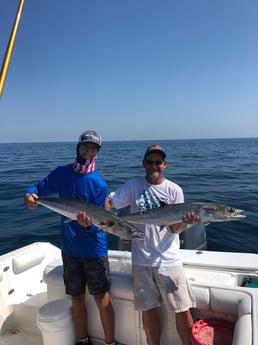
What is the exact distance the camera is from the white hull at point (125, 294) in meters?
2.63

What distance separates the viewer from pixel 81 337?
3129mm

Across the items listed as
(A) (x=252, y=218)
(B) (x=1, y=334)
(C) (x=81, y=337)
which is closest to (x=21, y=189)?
(A) (x=252, y=218)

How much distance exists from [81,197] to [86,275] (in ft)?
2.49

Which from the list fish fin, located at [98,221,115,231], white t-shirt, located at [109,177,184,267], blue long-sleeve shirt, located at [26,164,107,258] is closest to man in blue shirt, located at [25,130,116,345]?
blue long-sleeve shirt, located at [26,164,107,258]

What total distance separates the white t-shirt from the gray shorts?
2.8 inches

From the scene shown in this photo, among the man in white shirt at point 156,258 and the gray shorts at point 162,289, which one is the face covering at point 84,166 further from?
the gray shorts at point 162,289

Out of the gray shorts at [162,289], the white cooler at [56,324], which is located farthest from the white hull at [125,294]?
the white cooler at [56,324]

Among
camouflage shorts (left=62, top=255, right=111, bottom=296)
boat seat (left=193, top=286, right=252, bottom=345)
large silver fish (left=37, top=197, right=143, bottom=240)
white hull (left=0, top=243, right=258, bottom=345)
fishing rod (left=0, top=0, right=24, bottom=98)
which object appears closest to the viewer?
fishing rod (left=0, top=0, right=24, bottom=98)

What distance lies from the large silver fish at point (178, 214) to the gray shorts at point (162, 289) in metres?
0.43

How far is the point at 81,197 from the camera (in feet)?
9.70

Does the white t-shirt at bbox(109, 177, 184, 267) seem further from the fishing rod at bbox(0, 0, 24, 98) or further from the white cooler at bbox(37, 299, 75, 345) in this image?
the fishing rod at bbox(0, 0, 24, 98)

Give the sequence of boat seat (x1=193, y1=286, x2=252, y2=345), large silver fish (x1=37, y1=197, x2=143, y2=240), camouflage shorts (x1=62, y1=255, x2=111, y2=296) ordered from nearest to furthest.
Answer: boat seat (x1=193, y1=286, x2=252, y2=345) → large silver fish (x1=37, y1=197, x2=143, y2=240) → camouflage shorts (x1=62, y1=255, x2=111, y2=296)

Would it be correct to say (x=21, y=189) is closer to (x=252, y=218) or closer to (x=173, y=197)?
(x=252, y=218)

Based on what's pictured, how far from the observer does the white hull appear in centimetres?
263
